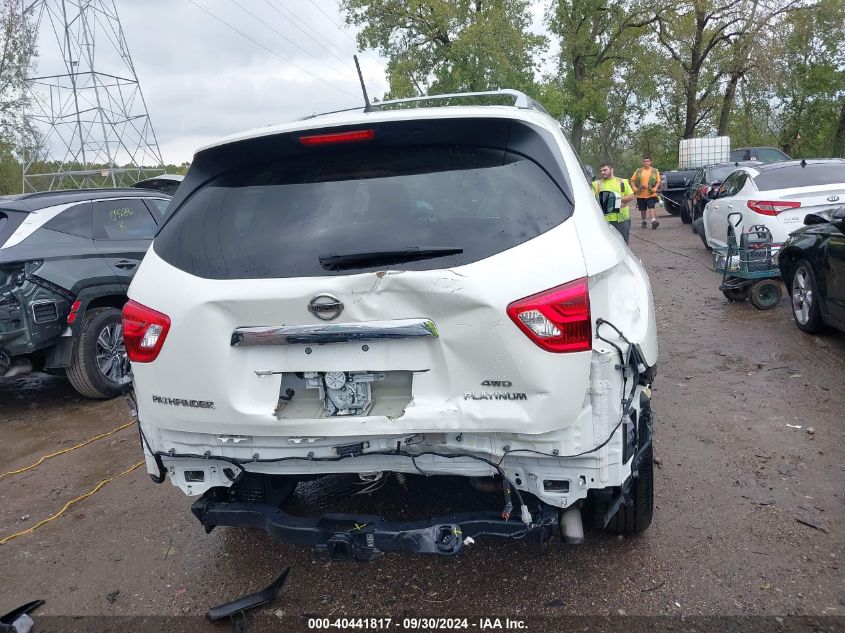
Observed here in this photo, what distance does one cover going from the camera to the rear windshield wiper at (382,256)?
2398mm

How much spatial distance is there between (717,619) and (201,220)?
2655mm

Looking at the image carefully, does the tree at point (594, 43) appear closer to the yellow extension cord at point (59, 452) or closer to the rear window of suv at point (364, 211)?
the yellow extension cord at point (59, 452)

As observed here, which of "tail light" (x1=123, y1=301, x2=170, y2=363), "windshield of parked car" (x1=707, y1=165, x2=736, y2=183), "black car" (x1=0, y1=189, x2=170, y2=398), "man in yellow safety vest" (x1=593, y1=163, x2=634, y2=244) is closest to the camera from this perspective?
"tail light" (x1=123, y1=301, x2=170, y2=363)

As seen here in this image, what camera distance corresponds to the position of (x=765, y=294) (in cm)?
793

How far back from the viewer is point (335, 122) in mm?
2609

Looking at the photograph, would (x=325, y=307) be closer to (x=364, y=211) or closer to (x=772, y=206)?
(x=364, y=211)

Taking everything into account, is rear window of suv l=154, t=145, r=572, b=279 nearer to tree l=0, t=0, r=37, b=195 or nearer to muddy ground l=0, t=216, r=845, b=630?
muddy ground l=0, t=216, r=845, b=630

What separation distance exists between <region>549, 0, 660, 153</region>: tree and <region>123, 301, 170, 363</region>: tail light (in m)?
32.7

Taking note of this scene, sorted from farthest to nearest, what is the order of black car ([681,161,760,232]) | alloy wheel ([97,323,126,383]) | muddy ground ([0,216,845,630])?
1. black car ([681,161,760,232])
2. alloy wheel ([97,323,126,383])
3. muddy ground ([0,216,845,630])

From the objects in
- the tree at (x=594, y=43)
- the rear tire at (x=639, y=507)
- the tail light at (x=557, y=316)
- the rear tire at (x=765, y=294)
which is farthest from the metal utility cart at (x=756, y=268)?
the tree at (x=594, y=43)

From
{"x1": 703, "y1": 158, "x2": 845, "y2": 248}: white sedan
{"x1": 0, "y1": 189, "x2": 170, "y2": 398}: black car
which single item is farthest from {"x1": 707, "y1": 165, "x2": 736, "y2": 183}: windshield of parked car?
{"x1": 0, "y1": 189, "x2": 170, "y2": 398}: black car

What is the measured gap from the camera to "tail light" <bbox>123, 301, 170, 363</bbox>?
2582 millimetres

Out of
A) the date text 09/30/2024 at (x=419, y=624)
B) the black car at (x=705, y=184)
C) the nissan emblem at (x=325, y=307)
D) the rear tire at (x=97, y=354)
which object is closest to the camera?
the nissan emblem at (x=325, y=307)

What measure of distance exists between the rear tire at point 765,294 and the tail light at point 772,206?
49.7 inches
